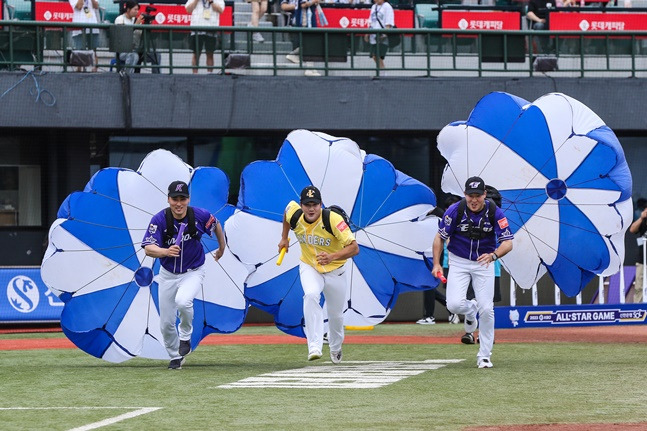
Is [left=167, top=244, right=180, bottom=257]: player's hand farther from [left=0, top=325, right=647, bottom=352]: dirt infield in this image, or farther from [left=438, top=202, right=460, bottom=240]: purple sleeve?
[left=0, top=325, right=647, bottom=352]: dirt infield

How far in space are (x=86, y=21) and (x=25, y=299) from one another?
197 inches

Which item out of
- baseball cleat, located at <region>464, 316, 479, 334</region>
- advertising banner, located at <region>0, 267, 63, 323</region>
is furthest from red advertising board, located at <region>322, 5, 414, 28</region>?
baseball cleat, located at <region>464, 316, 479, 334</region>

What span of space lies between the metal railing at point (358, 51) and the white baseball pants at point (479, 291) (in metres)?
10.5

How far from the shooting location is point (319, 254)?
12.9 metres

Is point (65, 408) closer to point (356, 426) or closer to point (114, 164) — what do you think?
point (356, 426)

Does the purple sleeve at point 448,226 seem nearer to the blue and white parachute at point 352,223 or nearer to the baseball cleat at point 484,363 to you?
the baseball cleat at point 484,363

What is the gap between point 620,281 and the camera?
2175 centimetres

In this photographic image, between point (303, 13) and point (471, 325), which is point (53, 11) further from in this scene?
point (471, 325)

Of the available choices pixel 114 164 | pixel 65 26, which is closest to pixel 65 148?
pixel 114 164

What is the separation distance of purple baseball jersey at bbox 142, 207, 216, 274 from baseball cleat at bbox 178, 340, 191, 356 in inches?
31.2

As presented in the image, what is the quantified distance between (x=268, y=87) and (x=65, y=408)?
44.8 feet

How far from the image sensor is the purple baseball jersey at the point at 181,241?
1302 centimetres

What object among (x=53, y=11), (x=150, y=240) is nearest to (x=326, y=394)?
(x=150, y=240)

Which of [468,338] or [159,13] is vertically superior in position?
[159,13]
